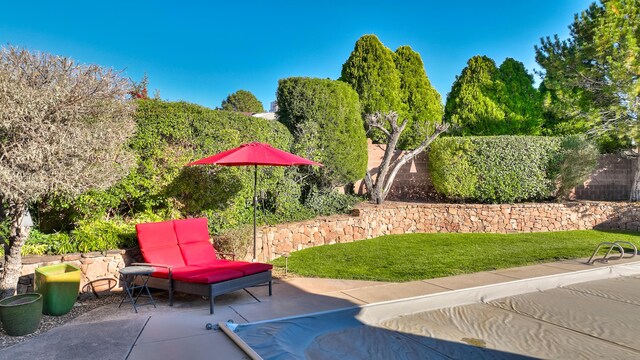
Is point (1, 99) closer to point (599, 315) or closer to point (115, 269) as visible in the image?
point (115, 269)

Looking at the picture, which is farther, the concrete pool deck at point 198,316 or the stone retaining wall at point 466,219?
the stone retaining wall at point 466,219

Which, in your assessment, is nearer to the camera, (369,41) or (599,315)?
(599,315)

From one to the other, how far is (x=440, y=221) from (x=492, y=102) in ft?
26.6

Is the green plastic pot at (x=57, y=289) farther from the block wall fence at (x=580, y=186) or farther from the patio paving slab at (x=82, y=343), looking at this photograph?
the block wall fence at (x=580, y=186)

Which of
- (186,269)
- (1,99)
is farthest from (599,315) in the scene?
(1,99)

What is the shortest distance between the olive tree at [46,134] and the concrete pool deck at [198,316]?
1469 mm

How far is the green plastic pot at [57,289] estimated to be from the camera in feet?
16.9

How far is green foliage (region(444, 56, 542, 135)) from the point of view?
60.6 ft

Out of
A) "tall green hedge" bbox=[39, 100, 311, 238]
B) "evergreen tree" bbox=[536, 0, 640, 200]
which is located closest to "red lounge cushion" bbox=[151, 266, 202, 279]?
"tall green hedge" bbox=[39, 100, 311, 238]

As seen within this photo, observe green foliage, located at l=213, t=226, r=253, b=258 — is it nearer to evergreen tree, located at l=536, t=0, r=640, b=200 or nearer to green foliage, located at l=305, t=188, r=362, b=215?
green foliage, located at l=305, t=188, r=362, b=215

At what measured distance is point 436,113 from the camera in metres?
17.5

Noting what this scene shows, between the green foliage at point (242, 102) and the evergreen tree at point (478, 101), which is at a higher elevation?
the green foliage at point (242, 102)

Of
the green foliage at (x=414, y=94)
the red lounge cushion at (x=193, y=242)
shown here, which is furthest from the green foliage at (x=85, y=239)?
the green foliage at (x=414, y=94)

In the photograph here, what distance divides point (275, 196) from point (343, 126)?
319 centimetres
